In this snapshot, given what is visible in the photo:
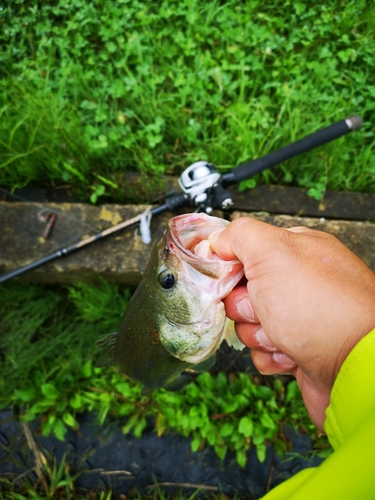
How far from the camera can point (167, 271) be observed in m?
1.40

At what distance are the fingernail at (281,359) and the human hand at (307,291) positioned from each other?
0.17m

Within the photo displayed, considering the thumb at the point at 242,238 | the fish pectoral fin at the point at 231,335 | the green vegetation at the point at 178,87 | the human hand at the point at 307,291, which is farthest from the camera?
the green vegetation at the point at 178,87

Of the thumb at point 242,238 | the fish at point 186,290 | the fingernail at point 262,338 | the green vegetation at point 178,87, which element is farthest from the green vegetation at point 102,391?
the thumb at point 242,238

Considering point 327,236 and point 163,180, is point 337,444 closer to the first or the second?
point 327,236

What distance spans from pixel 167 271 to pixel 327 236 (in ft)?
2.08

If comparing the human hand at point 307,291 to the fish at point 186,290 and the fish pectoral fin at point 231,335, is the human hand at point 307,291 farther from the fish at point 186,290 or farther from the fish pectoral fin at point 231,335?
the fish pectoral fin at point 231,335

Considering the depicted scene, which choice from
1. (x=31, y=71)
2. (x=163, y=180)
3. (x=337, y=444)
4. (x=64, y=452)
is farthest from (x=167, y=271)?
(x=31, y=71)

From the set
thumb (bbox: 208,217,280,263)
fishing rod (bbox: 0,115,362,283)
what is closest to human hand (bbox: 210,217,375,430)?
thumb (bbox: 208,217,280,263)

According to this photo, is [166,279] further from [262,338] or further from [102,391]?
[102,391]

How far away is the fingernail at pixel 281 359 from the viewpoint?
5.22 ft

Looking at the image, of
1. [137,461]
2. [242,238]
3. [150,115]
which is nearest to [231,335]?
[242,238]

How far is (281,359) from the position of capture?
1.60 metres

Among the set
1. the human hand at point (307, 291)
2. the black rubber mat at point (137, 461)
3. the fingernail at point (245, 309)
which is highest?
the human hand at point (307, 291)

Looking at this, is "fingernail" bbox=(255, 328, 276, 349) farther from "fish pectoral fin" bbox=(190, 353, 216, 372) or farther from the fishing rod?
the fishing rod
